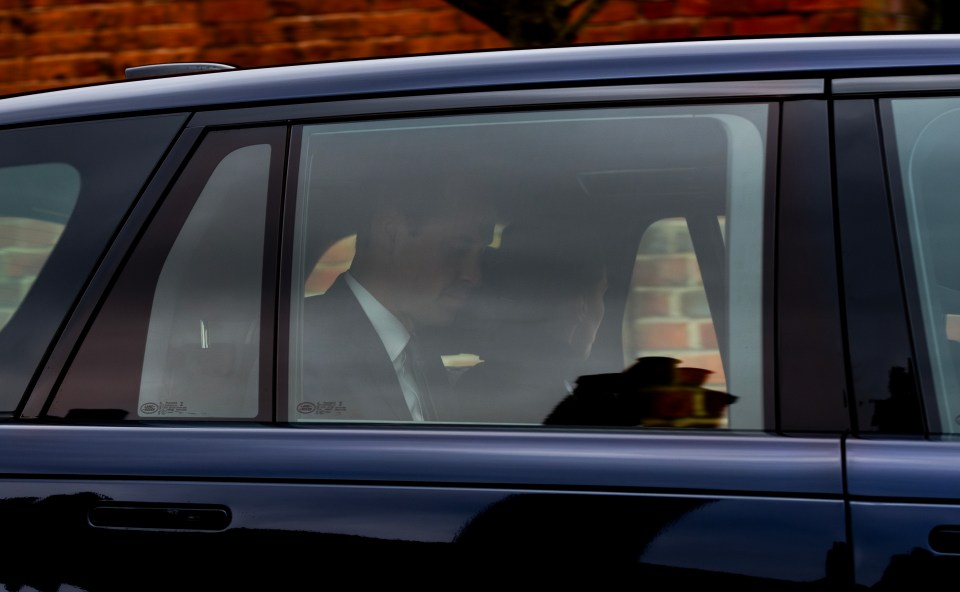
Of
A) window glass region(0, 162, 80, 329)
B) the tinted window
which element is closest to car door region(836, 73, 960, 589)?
the tinted window

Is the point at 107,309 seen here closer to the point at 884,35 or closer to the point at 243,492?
the point at 243,492

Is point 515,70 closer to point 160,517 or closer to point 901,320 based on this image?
point 901,320

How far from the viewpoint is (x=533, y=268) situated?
5.59 ft

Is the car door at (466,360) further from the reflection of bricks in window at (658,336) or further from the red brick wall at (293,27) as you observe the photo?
the red brick wall at (293,27)

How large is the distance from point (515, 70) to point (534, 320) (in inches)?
15.6

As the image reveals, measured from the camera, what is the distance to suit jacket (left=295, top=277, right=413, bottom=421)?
171cm

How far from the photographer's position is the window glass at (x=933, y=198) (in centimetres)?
161

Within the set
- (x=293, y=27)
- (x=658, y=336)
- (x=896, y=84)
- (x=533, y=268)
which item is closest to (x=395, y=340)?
(x=533, y=268)

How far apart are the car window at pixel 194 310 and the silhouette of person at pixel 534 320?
0.33 m

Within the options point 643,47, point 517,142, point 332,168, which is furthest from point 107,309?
point 643,47

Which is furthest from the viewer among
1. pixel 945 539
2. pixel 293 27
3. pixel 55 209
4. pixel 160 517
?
pixel 293 27

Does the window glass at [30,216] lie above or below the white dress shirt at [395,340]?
above

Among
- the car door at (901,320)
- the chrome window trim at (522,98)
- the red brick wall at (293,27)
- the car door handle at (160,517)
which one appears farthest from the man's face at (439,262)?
the red brick wall at (293,27)

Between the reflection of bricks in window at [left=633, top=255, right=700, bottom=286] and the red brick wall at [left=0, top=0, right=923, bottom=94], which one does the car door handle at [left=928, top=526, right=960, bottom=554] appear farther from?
the red brick wall at [left=0, top=0, right=923, bottom=94]
